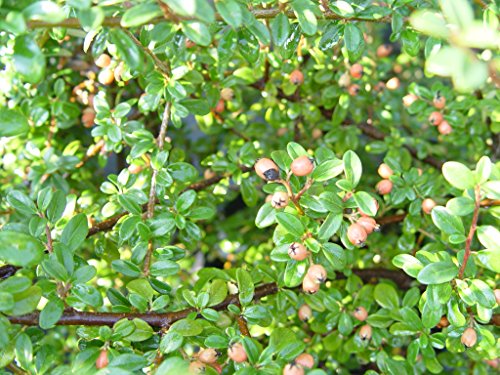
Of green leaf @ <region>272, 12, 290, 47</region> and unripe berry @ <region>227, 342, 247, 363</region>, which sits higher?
green leaf @ <region>272, 12, 290, 47</region>

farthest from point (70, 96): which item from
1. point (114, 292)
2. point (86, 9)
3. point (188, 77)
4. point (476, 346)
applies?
point (476, 346)

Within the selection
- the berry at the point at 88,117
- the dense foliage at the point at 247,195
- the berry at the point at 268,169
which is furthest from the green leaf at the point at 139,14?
the berry at the point at 88,117

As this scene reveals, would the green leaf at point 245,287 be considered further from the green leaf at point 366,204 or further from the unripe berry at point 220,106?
the unripe berry at point 220,106

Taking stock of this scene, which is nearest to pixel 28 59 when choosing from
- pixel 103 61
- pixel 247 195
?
pixel 103 61

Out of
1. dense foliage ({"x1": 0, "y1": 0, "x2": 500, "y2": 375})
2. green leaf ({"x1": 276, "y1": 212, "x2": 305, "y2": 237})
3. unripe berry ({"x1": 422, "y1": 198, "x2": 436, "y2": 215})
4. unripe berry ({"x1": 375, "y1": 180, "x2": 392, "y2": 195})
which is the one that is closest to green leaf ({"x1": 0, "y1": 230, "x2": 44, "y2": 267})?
dense foliage ({"x1": 0, "y1": 0, "x2": 500, "y2": 375})

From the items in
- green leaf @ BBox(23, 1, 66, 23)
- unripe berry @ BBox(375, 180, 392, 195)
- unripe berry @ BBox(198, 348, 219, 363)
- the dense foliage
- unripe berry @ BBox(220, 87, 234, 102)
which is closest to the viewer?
green leaf @ BBox(23, 1, 66, 23)

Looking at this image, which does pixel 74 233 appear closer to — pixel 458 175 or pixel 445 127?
pixel 458 175

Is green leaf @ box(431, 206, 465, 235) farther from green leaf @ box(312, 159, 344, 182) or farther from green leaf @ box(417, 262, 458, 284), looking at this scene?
green leaf @ box(312, 159, 344, 182)

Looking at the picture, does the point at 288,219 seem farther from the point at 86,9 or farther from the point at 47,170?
the point at 47,170
